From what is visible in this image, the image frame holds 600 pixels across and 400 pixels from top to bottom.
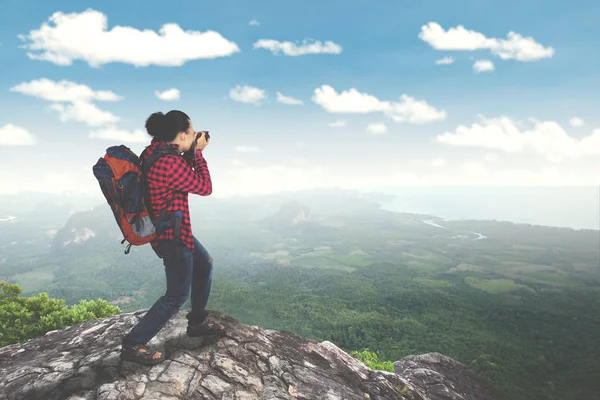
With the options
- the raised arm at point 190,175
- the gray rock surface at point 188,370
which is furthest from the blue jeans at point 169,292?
the raised arm at point 190,175

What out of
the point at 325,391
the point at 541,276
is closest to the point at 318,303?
the point at 325,391

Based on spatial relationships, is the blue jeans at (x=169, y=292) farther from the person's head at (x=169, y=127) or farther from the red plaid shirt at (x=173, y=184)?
the person's head at (x=169, y=127)

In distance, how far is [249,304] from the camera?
340ft

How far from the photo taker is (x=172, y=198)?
4172mm

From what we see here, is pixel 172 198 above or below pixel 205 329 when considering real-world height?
above

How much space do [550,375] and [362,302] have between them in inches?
2147

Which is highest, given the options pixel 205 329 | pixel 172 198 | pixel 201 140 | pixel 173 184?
pixel 201 140

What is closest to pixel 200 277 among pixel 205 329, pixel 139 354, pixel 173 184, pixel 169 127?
pixel 205 329

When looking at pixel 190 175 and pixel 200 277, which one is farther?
pixel 200 277

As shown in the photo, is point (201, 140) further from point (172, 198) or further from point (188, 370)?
point (188, 370)

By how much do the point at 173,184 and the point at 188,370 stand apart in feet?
9.82

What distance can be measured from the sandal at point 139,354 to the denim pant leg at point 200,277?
2.91ft

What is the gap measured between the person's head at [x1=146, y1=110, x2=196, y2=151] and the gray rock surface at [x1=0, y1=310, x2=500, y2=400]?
3474 mm

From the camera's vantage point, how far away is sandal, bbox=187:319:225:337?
209 inches
